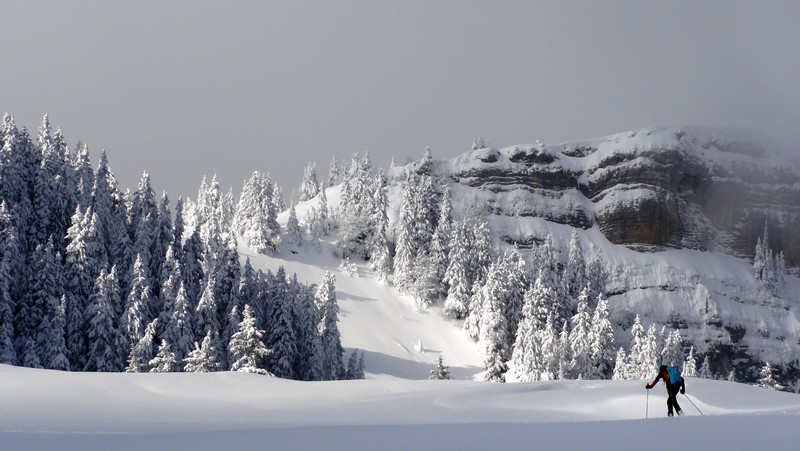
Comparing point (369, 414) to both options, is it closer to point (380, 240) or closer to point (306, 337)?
point (306, 337)

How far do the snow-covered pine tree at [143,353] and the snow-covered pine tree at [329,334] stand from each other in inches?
581

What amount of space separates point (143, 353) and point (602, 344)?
1652 inches

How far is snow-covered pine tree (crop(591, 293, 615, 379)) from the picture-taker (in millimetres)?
65875

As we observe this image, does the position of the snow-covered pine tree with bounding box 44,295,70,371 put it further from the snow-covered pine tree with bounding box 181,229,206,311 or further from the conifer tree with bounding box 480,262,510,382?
the conifer tree with bounding box 480,262,510,382

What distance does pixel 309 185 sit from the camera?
468ft

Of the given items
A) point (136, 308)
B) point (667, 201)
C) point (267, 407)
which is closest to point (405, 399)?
point (267, 407)

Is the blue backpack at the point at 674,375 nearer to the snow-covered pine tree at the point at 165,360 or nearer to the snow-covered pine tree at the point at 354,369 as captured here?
the snow-covered pine tree at the point at 165,360

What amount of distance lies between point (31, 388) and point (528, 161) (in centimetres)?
10968

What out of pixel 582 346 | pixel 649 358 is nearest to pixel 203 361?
pixel 582 346

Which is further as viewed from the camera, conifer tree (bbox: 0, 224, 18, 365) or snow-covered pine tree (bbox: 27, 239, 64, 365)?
snow-covered pine tree (bbox: 27, 239, 64, 365)

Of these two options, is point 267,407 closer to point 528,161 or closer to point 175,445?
point 175,445

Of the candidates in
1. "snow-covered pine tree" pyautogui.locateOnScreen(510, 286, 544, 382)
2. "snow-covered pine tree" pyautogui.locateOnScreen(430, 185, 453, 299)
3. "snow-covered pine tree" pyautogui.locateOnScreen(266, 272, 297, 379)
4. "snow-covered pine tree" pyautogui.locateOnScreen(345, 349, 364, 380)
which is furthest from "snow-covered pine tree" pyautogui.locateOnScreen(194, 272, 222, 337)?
"snow-covered pine tree" pyautogui.locateOnScreen(430, 185, 453, 299)

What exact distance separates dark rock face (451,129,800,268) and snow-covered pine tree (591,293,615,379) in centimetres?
4865

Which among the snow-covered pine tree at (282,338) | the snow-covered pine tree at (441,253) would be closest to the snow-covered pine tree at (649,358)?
the snow-covered pine tree at (441,253)
